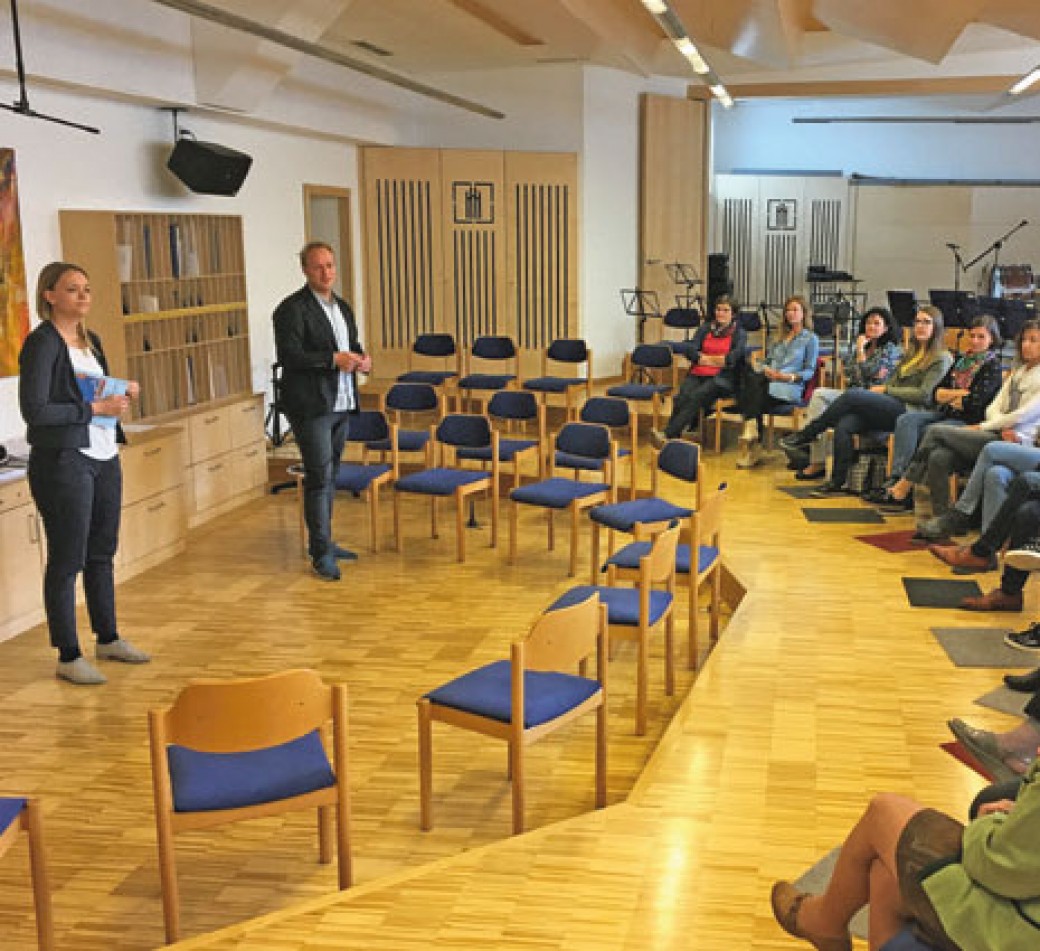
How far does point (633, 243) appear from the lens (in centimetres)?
1396

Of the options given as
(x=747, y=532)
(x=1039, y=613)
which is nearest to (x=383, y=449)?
(x=747, y=532)

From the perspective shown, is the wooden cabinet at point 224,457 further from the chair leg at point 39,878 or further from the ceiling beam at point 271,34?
the chair leg at point 39,878

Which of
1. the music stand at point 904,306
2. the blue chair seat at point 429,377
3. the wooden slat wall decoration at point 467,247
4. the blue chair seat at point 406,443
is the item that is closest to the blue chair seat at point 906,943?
the blue chair seat at point 406,443

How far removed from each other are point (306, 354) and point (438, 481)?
1276 mm

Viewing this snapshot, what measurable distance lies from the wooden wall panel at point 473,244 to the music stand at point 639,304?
5.39 feet

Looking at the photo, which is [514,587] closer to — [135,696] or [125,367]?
[135,696]

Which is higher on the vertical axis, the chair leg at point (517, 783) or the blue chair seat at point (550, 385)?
the blue chair seat at point (550, 385)

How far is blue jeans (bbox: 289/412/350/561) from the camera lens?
6738 mm

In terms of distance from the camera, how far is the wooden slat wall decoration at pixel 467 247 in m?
12.5

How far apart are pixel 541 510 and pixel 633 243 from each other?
6286 mm

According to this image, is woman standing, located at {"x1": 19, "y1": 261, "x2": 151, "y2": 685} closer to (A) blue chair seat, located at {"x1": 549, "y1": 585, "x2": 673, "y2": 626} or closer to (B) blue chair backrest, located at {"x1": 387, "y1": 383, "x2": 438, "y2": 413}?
(A) blue chair seat, located at {"x1": 549, "y1": 585, "x2": 673, "y2": 626}

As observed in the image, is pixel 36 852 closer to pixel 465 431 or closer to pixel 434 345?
pixel 465 431

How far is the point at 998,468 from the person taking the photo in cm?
629

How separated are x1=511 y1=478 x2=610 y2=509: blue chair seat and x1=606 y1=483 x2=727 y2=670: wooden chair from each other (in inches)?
34.7
